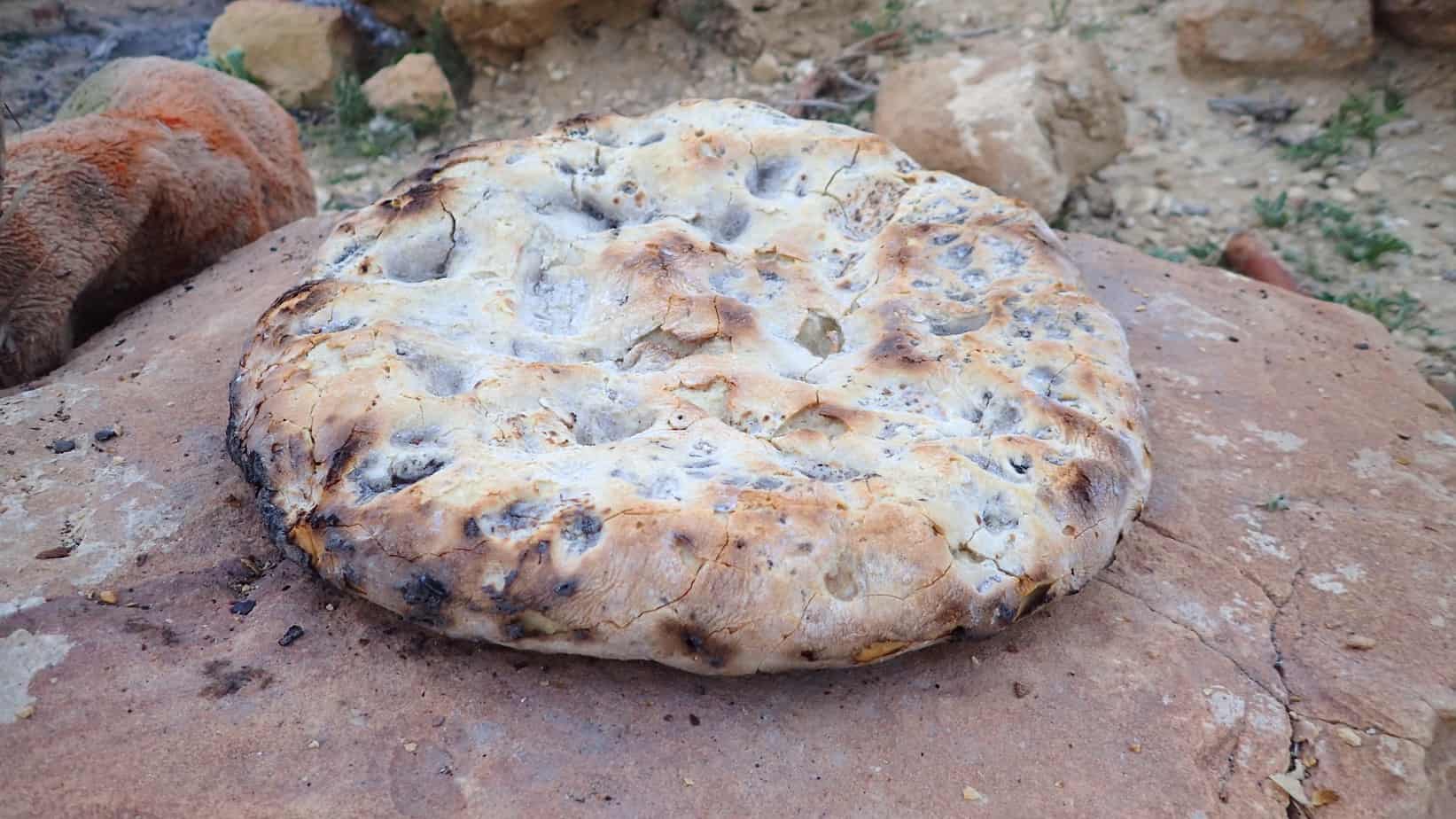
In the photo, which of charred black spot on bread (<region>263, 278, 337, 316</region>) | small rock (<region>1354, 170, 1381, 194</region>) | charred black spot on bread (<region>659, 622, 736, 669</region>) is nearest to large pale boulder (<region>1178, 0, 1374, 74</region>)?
small rock (<region>1354, 170, 1381, 194</region>)

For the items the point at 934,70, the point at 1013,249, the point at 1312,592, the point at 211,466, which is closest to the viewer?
the point at 1312,592

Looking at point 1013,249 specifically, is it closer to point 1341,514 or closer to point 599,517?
point 1341,514

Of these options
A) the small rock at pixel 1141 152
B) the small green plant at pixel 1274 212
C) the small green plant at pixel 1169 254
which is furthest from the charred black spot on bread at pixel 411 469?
the small rock at pixel 1141 152

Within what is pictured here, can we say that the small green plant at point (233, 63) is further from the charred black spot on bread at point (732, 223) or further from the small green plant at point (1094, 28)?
the small green plant at point (1094, 28)

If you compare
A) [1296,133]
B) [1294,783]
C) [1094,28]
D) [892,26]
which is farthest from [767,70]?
[1294,783]

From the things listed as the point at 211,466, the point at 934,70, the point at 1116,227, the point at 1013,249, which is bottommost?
the point at 1116,227

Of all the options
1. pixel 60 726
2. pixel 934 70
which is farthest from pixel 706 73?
pixel 60 726

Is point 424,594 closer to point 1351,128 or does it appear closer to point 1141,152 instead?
point 1141,152
